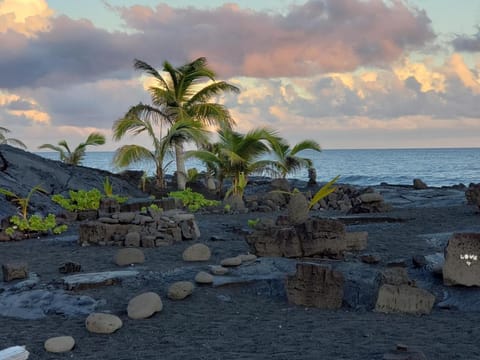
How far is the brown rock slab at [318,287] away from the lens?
21.8ft

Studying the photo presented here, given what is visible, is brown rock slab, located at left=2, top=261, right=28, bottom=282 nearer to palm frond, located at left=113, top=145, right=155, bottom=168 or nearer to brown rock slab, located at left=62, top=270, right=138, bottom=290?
brown rock slab, located at left=62, top=270, right=138, bottom=290

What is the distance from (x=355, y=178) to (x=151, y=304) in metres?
45.5

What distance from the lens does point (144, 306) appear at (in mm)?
6246

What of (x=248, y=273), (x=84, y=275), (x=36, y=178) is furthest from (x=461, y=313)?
(x=36, y=178)

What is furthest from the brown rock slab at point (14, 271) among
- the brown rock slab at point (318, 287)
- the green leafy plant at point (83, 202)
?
the green leafy plant at point (83, 202)

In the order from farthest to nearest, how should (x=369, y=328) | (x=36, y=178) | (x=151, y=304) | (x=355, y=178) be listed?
(x=355, y=178) → (x=36, y=178) → (x=151, y=304) → (x=369, y=328)

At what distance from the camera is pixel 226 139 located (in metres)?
21.1

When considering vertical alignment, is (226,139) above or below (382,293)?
above

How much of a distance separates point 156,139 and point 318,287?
17.0 metres

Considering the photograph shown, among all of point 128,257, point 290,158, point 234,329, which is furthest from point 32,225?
point 290,158

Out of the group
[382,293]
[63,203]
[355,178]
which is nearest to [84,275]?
[382,293]

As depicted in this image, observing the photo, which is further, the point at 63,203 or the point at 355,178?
the point at 355,178

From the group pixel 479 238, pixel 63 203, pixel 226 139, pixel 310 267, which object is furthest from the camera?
pixel 226 139

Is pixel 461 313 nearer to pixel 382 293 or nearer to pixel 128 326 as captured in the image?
pixel 382 293
